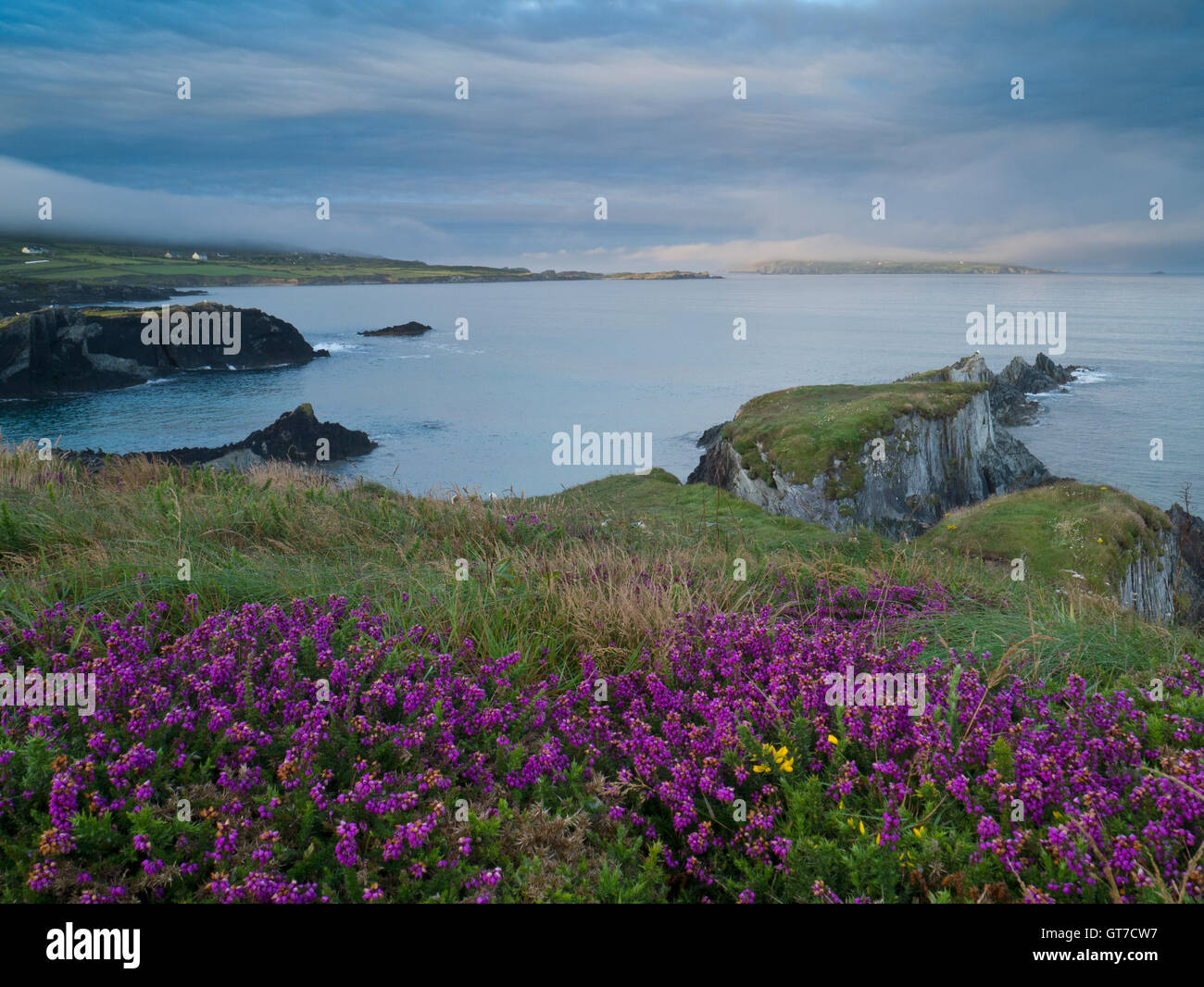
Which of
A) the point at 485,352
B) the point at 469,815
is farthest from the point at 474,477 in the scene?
the point at 485,352

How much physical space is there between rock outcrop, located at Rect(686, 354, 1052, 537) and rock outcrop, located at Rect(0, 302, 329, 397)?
248 feet

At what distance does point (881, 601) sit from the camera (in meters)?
6.18

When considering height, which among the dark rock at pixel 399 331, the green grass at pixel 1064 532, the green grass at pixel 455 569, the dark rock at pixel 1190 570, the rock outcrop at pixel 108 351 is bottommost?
the dark rock at pixel 1190 570

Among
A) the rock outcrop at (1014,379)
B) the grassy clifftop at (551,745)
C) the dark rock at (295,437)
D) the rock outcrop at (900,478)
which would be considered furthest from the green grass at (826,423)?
the dark rock at (295,437)

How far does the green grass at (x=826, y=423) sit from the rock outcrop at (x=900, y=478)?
23 cm

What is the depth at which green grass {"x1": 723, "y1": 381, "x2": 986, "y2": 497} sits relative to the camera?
30.3 metres

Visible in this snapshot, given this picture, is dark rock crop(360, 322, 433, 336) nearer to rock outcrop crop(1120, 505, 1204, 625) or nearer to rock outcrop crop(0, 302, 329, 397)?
rock outcrop crop(0, 302, 329, 397)

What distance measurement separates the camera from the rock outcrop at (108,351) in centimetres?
7544

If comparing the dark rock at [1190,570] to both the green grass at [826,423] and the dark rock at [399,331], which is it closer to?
the green grass at [826,423]

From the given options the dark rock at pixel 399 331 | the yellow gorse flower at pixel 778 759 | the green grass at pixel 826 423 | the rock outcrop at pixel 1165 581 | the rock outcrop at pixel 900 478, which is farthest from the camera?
the dark rock at pixel 399 331

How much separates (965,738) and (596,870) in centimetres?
198

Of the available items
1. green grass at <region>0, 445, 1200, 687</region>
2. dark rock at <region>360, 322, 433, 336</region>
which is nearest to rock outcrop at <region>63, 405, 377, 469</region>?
green grass at <region>0, 445, 1200, 687</region>

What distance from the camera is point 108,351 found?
84125 millimetres

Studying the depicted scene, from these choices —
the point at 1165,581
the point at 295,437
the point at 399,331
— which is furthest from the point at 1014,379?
the point at 399,331
